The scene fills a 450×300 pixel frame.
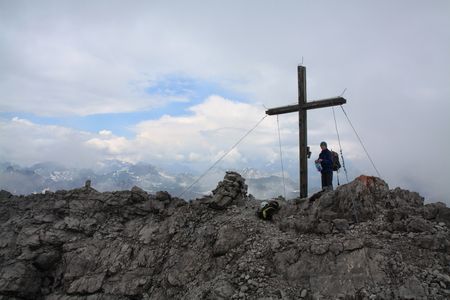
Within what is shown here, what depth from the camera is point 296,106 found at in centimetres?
1683

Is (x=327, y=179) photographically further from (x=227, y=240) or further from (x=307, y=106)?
(x=227, y=240)

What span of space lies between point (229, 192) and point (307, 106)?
19.1 ft

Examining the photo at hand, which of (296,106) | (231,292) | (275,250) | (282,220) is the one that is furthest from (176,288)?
(296,106)

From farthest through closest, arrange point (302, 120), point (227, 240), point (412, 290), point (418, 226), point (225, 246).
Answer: point (302, 120) → point (227, 240) → point (225, 246) → point (418, 226) → point (412, 290)

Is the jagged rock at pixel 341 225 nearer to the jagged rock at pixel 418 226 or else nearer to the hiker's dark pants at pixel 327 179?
the jagged rock at pixel 418 226

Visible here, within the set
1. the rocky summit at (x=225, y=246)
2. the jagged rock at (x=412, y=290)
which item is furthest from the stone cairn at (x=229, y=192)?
the jagged rock at (x=412, y=290)

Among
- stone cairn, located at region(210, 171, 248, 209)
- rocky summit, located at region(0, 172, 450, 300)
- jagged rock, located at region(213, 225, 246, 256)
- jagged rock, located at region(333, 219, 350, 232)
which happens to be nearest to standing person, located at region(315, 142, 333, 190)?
rocky summit, located at region(0, 172, 450, 300)

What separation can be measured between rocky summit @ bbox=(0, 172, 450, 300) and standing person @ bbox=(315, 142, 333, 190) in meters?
1.92

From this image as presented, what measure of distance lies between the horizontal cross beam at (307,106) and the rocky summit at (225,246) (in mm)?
3762

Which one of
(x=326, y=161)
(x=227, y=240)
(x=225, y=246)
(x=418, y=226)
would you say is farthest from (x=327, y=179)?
(x=225, y=246)

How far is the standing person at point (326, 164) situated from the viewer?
16.2 m

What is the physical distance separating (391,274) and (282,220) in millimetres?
4800

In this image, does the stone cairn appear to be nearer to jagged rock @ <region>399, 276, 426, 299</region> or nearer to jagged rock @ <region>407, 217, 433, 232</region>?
jagged rock @ <region>407, 217, 433, 232</region>

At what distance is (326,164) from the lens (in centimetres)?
1627
